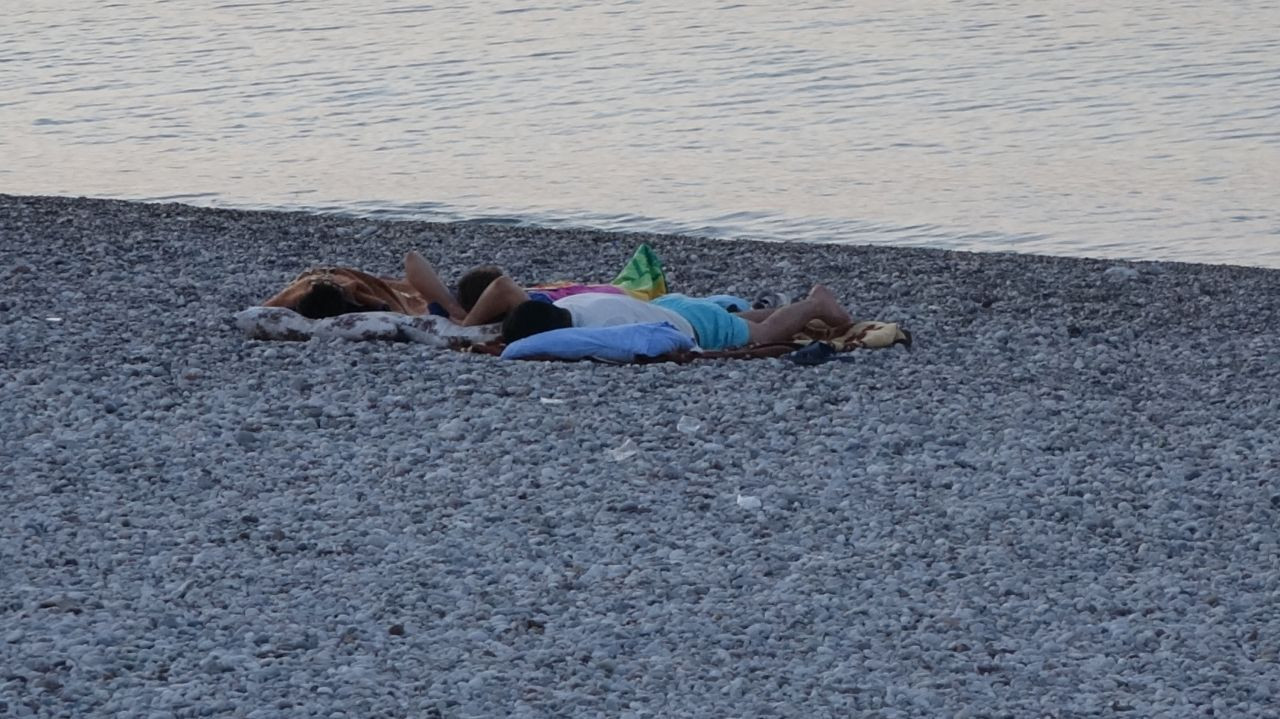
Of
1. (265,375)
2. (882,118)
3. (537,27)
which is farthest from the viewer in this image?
(537,27)

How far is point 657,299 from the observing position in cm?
938

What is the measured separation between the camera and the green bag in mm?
9766

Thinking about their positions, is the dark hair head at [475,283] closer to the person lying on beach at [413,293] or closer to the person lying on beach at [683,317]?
the person lying on beach at [413,293]

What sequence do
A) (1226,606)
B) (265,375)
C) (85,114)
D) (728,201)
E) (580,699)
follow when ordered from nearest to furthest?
1. (580,699)
2. (1226,606)
3. (265,375)
4. (728,201)
5. (85,114)

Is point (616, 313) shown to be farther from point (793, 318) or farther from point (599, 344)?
point (793, 318)

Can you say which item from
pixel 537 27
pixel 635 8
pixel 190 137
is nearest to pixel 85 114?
pixel 190 137

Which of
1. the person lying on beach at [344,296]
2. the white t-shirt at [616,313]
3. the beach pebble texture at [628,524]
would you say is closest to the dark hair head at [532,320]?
the white t-shirt at [616,313]

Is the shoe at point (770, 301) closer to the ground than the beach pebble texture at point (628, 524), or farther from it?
closer to the ground

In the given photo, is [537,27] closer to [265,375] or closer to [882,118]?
[882,118]

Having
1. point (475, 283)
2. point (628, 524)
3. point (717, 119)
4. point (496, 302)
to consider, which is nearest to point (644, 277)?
point (475, 283)

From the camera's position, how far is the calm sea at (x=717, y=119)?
1581 centimetres

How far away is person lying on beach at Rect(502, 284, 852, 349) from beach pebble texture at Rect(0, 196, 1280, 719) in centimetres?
34

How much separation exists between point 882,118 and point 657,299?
1096cm

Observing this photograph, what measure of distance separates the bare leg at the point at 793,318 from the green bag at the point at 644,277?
0.72m
